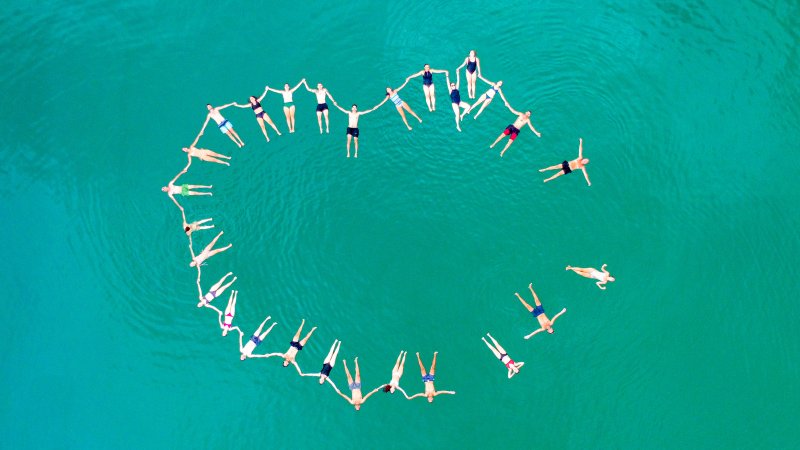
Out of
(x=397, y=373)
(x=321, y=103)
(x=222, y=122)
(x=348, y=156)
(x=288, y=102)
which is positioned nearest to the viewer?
(x=397, y=373)

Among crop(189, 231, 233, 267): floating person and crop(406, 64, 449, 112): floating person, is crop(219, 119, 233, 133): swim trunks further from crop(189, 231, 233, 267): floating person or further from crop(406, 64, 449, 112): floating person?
crop(406, 64, 449, 112): floating person

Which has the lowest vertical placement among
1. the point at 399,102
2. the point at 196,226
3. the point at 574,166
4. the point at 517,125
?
the point at 196,226

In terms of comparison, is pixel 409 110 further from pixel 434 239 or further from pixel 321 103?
pixel 434 239

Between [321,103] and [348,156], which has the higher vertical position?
[321,103]

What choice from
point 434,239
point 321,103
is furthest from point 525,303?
point 321,103

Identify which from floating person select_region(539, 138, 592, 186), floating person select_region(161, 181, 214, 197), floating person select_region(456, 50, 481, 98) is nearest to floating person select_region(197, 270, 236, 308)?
floating person select_region(161, 181, 214, 197)

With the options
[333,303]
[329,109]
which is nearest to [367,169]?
[329,109]
